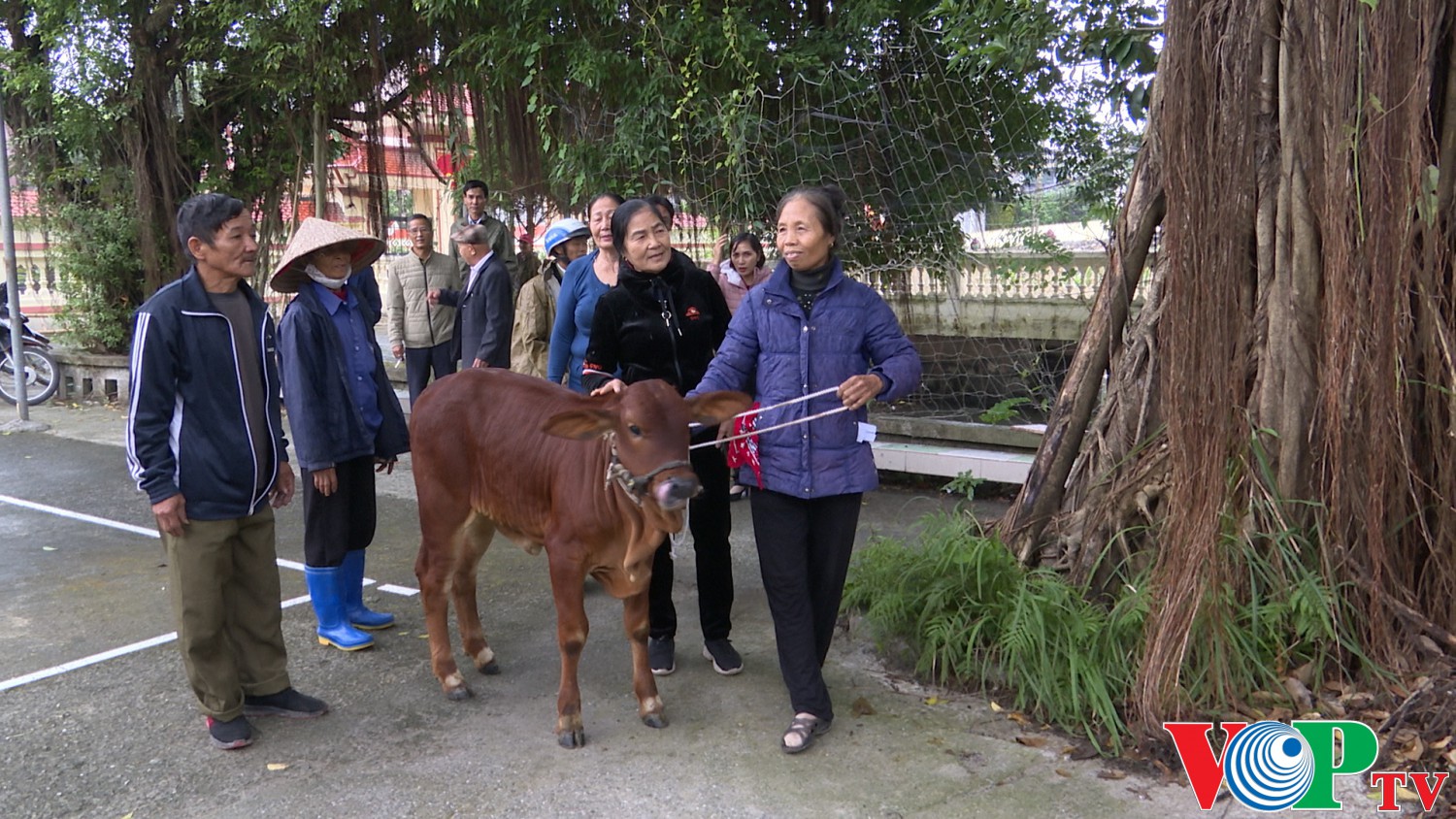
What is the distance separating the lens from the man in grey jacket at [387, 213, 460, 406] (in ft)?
25.9

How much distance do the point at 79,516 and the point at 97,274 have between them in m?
5.85

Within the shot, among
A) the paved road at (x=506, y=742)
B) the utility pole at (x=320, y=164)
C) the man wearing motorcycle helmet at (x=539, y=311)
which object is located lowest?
the paved road at (x=506, y=742)

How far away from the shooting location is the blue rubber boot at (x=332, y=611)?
4.87 meters

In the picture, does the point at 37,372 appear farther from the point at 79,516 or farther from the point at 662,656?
the point at 662,656

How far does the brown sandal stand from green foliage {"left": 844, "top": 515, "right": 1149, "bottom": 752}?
24.5 inches

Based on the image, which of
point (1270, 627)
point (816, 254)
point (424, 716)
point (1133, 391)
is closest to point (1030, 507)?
point (1133, 391)

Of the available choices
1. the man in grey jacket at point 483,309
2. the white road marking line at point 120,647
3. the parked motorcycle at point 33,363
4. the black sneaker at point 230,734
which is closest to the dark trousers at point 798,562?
the black sneaker at point 230,734

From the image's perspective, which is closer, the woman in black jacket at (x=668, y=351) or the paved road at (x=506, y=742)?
the paved road at (x=506, y=742)

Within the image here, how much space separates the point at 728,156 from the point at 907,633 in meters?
4.12

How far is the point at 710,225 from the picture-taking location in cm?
838

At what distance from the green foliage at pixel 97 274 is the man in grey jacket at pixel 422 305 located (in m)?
5.78

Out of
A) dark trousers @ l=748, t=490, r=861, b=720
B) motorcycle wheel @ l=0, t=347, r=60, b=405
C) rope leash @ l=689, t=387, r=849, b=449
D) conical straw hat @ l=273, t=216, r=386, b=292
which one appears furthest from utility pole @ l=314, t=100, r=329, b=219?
dark trousers @ l=748, t=490, r=861, b=720

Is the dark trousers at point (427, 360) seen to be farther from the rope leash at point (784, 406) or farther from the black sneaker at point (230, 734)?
the rope leash at point (784, 406)

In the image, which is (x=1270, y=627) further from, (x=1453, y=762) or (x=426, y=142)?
(x=426, y=142)
